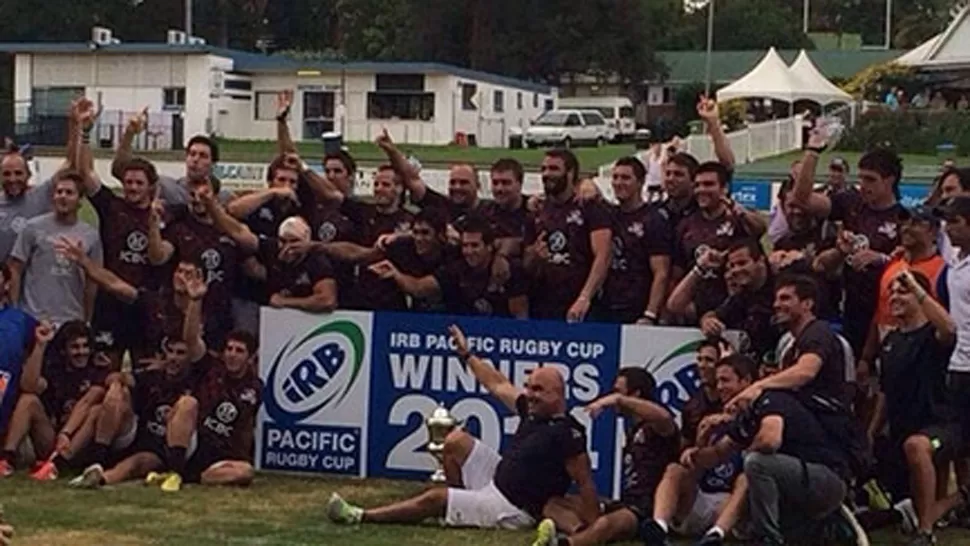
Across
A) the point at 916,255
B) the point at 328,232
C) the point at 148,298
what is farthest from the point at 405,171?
the point at 916,255

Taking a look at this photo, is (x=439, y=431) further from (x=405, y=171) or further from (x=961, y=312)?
(x=961, y=312)

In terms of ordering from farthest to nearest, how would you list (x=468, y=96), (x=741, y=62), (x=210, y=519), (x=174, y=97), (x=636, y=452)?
(x=741, y=62) → (x=468, y=96) → (x=174, y=97) → (x=210, y=519) → (x=636, y=452)

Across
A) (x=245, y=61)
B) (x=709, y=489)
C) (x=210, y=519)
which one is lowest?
(x=210, y=519)

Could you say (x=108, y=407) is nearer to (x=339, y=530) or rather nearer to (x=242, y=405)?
(x=242, y=405)

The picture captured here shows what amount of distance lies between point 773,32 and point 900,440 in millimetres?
95718

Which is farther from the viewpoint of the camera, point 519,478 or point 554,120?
point 554,120

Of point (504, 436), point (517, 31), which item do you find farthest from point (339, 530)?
point (517, 31)

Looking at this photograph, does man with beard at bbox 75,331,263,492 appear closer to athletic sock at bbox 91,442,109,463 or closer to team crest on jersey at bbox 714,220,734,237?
athletic sock at bbox 91,442,109,463

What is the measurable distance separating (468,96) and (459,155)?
577 inches

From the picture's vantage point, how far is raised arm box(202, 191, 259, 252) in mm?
10539

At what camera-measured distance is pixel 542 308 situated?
34.7 ft

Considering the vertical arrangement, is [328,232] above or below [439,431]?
above

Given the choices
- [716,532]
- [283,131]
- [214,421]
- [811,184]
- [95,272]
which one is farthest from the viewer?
[283,131]

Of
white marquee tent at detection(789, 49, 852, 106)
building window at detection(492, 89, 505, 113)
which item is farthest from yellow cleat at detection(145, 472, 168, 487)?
building window at detection(492, 89, 505, 113)
